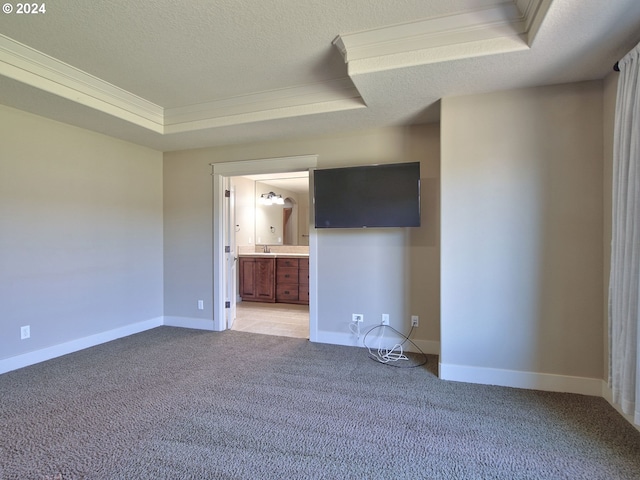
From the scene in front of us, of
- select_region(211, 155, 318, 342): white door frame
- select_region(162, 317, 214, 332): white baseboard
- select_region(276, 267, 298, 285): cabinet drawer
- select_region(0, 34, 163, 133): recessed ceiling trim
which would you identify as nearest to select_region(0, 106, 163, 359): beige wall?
select_region(162, 317, 214, 332): white baseboard

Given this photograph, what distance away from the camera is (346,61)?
7.54 ft

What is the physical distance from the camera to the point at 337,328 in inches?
141

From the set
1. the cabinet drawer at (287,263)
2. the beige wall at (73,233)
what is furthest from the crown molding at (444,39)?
the cabinet drawer at (287,263)

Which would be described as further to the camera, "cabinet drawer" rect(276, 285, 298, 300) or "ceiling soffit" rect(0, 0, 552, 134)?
"cabinet drawer" rect(276, 285, 298, 300)

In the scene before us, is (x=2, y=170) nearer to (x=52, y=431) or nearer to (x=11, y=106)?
(x=11, y=106)

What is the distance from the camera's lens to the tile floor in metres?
4.12

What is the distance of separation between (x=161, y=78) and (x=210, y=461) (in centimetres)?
286

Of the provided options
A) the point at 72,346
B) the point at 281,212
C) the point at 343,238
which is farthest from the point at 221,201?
the point at 281,212

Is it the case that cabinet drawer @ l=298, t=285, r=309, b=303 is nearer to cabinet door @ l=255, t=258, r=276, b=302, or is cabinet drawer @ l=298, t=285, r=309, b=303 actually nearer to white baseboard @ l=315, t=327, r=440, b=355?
cabinet door @ l=255, t=258, r=276, b=302

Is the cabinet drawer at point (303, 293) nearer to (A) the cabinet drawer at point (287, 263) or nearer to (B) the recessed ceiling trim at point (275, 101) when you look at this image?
(A) the cabinet drawer at point (287, 263)

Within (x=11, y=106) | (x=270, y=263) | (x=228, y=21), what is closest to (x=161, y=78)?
(x=228, y=21)

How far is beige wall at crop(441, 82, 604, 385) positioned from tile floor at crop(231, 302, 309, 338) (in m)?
2.04

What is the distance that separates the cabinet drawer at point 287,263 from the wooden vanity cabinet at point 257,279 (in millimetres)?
111

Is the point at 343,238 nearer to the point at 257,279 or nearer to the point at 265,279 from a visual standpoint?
the point at 265,279
